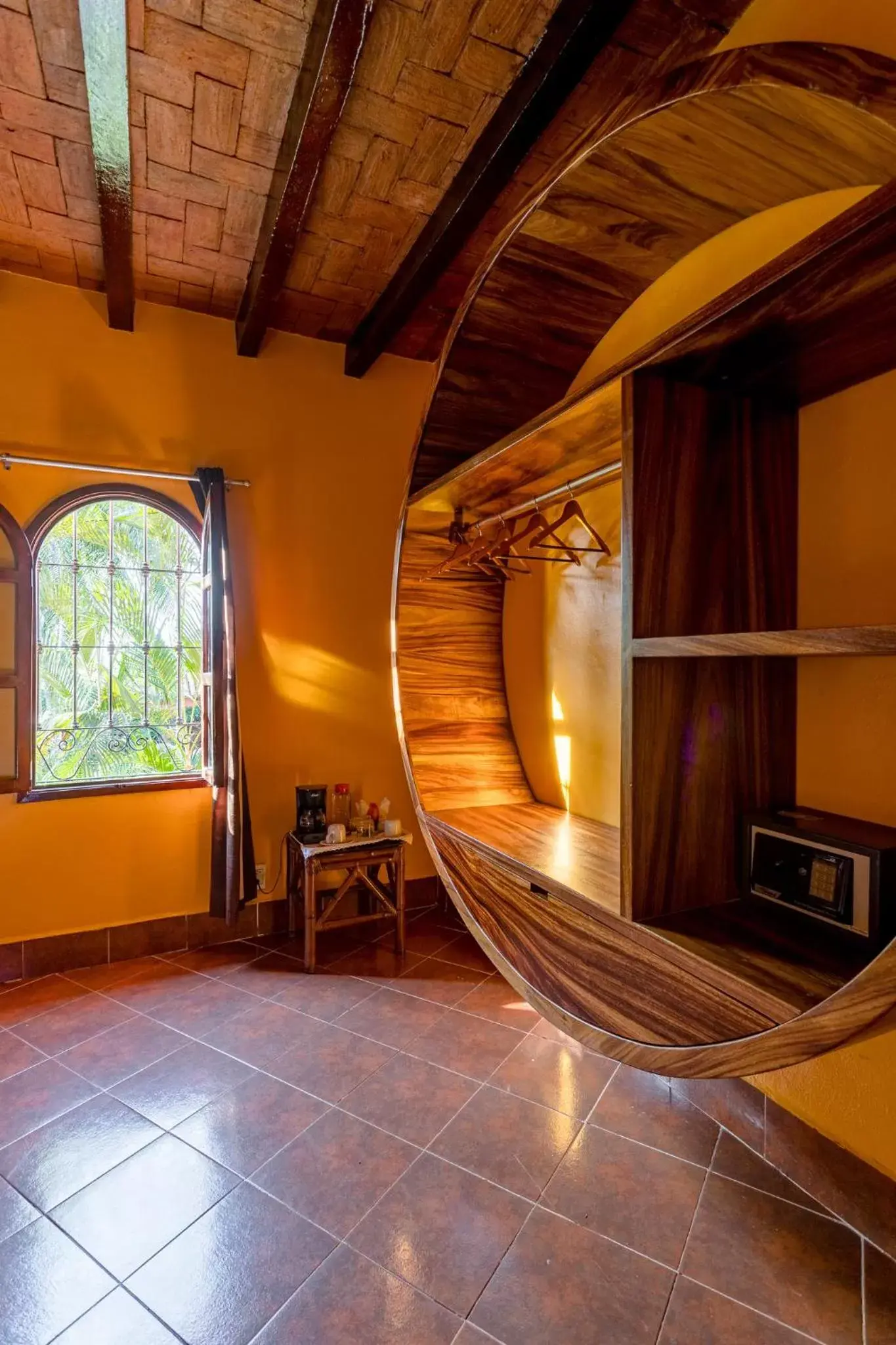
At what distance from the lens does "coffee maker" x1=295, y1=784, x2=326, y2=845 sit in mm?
3164

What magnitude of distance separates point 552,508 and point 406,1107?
1.91m

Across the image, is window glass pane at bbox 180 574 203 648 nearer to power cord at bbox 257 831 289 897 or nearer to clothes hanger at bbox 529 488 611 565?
power cord at bbox 257 831 289 897

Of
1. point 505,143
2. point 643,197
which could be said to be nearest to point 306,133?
point 505,143

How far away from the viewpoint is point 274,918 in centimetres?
335

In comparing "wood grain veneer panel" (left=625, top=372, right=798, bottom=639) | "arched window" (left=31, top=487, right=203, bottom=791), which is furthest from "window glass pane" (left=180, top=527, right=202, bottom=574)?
"wood grain veneer panel" (left=625, top=372, right=798, bottom=639)

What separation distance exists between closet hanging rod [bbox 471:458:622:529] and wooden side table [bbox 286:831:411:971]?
1.64m

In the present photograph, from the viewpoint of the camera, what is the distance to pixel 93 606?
310 cm

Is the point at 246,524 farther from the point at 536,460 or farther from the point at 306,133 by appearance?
the point at 536,460

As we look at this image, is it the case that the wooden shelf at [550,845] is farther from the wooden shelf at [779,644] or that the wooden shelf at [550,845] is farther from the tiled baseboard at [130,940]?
the tiled baseboard at [130,940]

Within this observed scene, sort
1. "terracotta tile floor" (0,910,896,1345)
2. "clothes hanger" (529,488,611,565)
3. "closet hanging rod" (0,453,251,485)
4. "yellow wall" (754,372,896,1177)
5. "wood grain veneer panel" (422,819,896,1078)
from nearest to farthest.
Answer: "wood grain veneer panel" (422,819,896,1078), "yellow wall" (754,372,896,1177), "terracotta tile floor" (0,910,896,1345), "clothes hanger" (529,488,611,565), "closet hanging rod" (0,453,251,485)

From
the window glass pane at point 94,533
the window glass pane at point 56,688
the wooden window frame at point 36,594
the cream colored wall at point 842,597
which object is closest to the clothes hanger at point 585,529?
the cream colored wall at point 842,597

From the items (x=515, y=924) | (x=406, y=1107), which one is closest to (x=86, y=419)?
(x=515, y=924)

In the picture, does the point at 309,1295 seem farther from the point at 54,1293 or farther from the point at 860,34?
the point at 860,34

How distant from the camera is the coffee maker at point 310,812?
3.16 m
